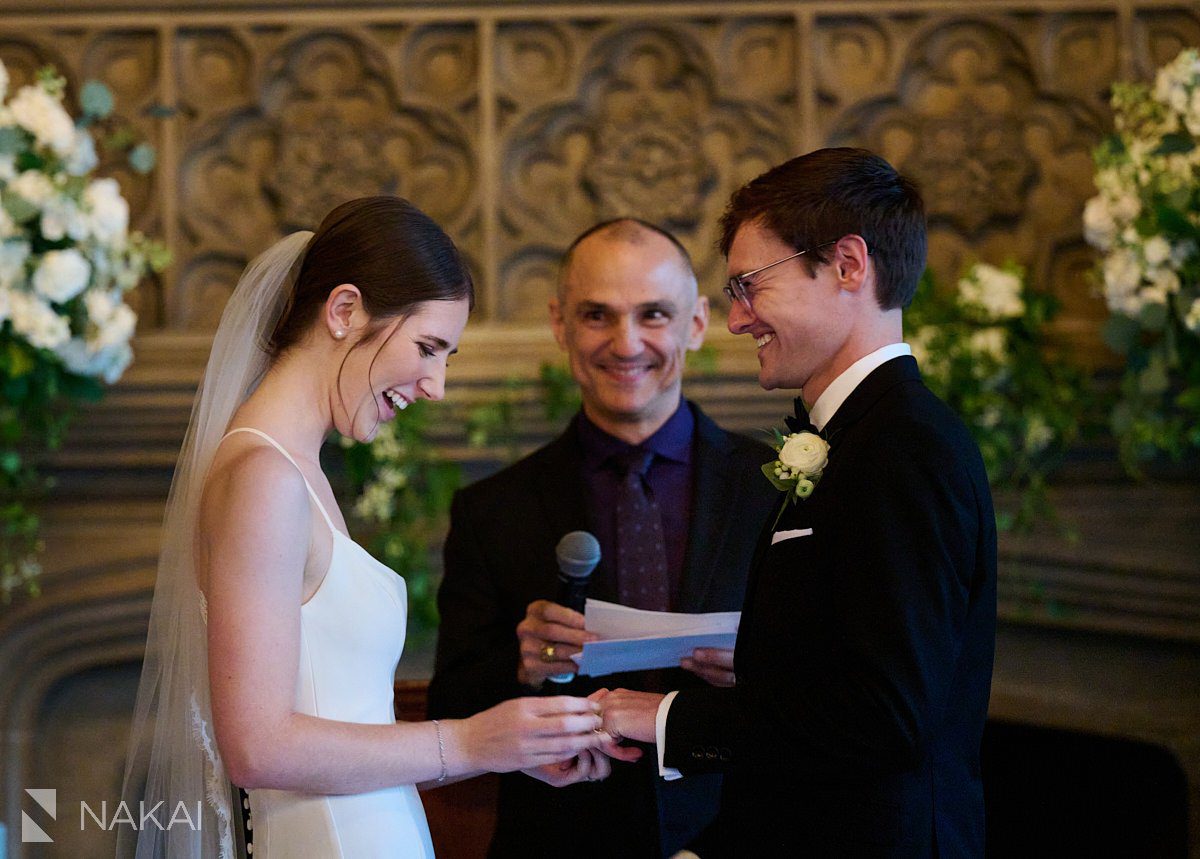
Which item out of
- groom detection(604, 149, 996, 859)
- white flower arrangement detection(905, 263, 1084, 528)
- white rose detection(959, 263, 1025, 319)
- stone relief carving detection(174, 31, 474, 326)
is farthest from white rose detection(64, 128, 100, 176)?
white rose detection(959, 263, 1025, 319)

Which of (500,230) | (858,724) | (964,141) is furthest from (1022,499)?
(858,724)

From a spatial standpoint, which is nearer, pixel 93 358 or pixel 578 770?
pixel 578 770

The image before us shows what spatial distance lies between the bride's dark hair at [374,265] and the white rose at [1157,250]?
2039mm

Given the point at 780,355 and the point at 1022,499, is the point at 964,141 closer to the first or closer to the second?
the point at 1022,499

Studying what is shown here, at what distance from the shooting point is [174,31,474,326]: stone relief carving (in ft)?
12.8

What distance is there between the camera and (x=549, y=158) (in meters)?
4.00

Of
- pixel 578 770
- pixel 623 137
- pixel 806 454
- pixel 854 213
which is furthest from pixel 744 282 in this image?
pixel 623 137

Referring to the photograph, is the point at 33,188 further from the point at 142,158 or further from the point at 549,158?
the point at 549,158

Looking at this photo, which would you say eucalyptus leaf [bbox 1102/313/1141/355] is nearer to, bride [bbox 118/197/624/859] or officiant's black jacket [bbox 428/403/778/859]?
officiant's black jacket [bbox 428/403/778/859]

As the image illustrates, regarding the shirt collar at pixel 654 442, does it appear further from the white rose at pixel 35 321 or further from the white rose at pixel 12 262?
the white rose at pixel 12 262

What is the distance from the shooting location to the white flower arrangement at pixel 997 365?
360 centimetres

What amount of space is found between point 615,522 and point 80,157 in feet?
5.80

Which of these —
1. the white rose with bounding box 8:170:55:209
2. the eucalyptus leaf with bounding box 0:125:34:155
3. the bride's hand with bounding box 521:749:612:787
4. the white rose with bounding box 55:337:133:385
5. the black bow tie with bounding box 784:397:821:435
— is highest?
the eucalyptus leaf with bounding box 0:125:34:155

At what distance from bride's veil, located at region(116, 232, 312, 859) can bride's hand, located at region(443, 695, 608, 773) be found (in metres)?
0.43
